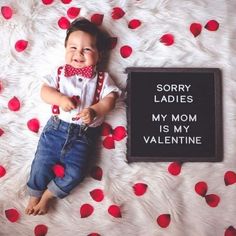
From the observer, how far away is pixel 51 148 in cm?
130

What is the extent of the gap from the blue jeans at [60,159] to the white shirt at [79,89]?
38 mm

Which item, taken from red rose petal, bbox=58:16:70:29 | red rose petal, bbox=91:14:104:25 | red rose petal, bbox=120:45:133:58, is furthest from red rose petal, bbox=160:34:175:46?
red rose petal, bbox=58:16:70:29

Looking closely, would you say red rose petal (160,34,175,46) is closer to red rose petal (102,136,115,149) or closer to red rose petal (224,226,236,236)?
red rose petal (102,136,115,149)

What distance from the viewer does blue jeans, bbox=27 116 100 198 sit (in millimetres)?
1292

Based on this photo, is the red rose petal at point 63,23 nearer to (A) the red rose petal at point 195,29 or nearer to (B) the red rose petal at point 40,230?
(A) the red rose petal at point 195,29

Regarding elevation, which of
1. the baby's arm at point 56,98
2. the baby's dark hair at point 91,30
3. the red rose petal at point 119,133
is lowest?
the red rose petal at point 119,133

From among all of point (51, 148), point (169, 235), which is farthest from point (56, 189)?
point (169, 235)

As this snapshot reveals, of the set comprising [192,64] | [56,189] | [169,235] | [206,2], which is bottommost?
[169,235]

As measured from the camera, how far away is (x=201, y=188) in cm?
135

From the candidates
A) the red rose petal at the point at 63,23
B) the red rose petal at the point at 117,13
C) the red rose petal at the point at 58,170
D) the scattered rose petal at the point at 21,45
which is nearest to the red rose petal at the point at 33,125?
the red rose petal at the point at 58,170

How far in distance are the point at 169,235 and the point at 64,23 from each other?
2.92 ft

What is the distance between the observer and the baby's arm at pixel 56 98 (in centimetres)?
125

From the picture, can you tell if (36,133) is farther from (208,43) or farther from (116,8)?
(208,43)

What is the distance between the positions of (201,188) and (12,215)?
71 centimetres
